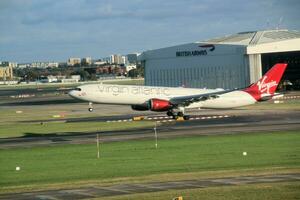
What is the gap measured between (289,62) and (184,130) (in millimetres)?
82430

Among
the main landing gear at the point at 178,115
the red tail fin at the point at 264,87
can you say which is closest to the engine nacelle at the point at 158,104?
the main landing gear at the point at 178,115

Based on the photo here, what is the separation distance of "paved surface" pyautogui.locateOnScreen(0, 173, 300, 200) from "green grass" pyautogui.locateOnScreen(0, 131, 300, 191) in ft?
8.88

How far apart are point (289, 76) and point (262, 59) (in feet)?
28.7

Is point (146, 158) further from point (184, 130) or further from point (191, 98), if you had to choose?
point (191, 98)

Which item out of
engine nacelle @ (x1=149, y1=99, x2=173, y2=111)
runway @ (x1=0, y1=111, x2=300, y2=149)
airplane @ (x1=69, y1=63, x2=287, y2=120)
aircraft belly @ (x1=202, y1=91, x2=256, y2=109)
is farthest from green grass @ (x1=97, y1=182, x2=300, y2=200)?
aircraft belly @ (x1=202, y1=91, x2=256, y2=109)

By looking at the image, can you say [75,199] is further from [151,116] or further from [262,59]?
[262,59]

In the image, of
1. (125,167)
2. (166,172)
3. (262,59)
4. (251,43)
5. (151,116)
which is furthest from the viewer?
(262,59)

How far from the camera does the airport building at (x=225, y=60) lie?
118 meters

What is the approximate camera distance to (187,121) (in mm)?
64812

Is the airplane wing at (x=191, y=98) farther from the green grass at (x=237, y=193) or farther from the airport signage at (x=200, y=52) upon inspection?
the airport signage at (x=200, y=52)

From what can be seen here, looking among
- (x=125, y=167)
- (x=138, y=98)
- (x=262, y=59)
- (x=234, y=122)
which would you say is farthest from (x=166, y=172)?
(x=262, y=59)

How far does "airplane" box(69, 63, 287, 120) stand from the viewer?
6775cm

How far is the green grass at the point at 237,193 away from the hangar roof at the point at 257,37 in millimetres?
96159

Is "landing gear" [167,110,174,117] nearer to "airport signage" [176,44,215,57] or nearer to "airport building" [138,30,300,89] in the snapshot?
"airport building" [138,30,300,89]
